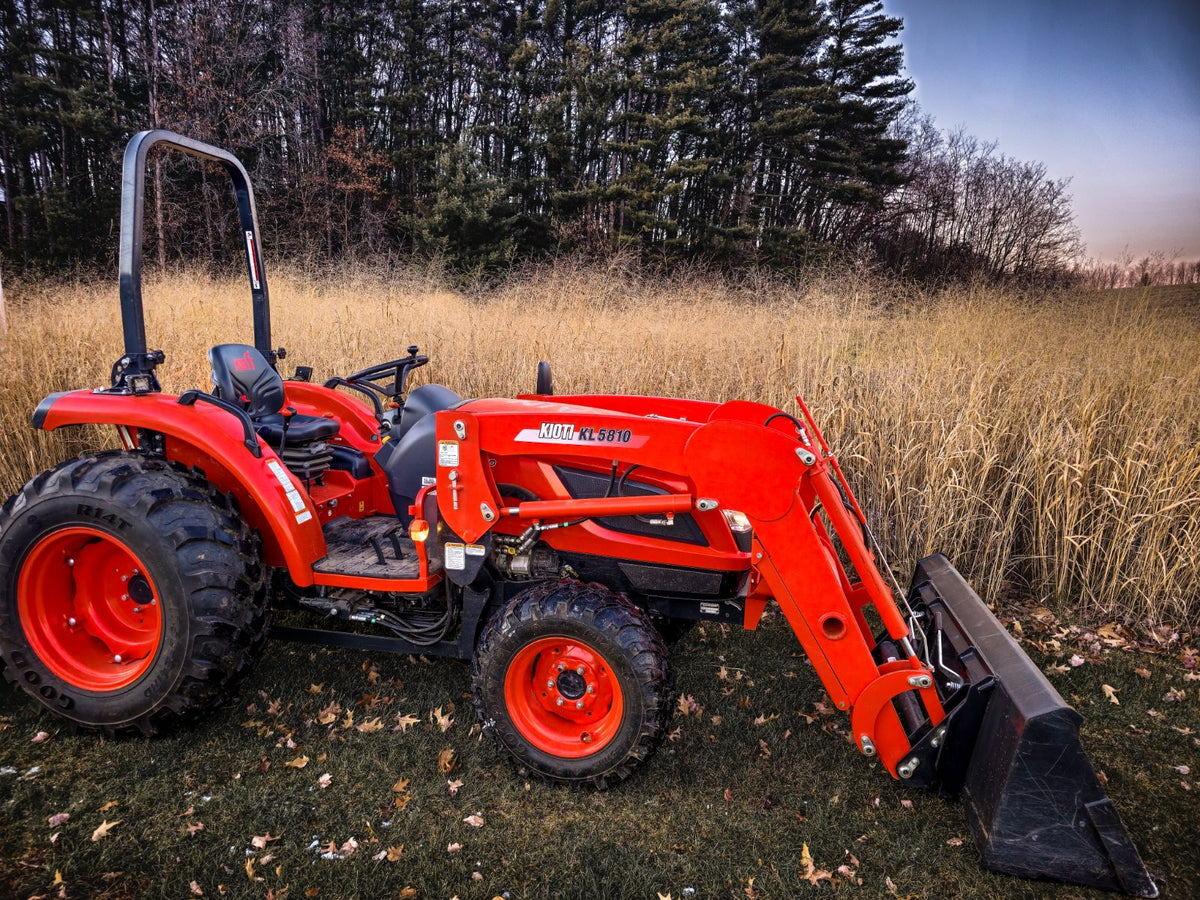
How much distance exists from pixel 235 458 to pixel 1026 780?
274 cm

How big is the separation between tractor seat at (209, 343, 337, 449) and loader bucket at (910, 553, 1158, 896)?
259 centimetres

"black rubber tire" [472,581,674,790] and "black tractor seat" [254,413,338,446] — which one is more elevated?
"black tractor seat" [254,413,338,446]

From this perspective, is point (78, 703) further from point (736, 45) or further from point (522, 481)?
point (736, 45)

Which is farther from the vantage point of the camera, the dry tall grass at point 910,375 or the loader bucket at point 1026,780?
the dry tall grass at point 910,375

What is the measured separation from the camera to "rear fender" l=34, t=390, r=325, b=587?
8.14 ft

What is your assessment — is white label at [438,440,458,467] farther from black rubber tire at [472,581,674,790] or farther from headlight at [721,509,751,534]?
headlight at [721,509,751,534]

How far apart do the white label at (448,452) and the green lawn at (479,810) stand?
1126 millimetres

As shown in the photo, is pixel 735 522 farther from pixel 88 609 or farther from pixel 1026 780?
pixel 88 609

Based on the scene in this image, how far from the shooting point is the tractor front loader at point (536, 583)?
2109mm

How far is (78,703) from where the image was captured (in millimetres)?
2500

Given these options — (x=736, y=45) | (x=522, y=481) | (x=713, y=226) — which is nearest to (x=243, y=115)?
(x=713, y=226)

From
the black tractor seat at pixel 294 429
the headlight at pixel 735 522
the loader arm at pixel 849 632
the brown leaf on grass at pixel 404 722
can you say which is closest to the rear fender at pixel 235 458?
the black tractor seat at pixel 294 429

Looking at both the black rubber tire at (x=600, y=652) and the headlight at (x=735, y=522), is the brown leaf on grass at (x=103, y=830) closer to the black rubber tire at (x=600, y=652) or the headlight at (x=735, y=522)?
the black rubber tire at (x=600, y=652)

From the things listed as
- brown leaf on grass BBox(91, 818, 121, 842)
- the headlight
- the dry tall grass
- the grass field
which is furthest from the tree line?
brown leaf on grass BBox(91, 818, 121, 842)
